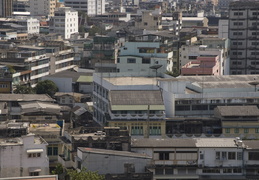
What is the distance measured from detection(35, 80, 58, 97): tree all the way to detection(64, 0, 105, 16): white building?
87652 mm

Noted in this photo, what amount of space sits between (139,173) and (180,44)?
38039mm

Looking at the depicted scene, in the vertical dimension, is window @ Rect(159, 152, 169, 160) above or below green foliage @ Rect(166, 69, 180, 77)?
below

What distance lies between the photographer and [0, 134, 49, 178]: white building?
3372 cm

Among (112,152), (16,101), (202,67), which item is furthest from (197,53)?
(112,152)

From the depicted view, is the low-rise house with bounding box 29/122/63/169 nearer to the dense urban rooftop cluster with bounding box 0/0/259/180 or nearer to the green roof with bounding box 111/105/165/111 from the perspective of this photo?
the dense urban rooftop cluster with bounding box 0/0/259/180

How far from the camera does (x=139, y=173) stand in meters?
34.2

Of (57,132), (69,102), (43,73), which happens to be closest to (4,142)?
(57,132)

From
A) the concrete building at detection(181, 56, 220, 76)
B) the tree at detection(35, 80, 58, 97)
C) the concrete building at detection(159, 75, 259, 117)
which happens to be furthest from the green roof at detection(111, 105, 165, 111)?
the tree at detection(35, 80, 58, 97)

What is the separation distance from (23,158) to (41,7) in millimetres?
116902

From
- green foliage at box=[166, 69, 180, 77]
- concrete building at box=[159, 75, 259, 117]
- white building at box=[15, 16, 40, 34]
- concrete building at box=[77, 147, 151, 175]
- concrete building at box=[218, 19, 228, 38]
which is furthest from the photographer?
white building at box=[15, 16, 40, 34]

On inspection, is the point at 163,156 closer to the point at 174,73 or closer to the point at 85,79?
the point at 174,73

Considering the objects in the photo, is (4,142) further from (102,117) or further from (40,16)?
(40,16)

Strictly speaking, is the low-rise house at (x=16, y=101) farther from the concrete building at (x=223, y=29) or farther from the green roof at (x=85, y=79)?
the concrete building at (x=223, y=29)

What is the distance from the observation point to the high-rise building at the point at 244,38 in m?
72.5
